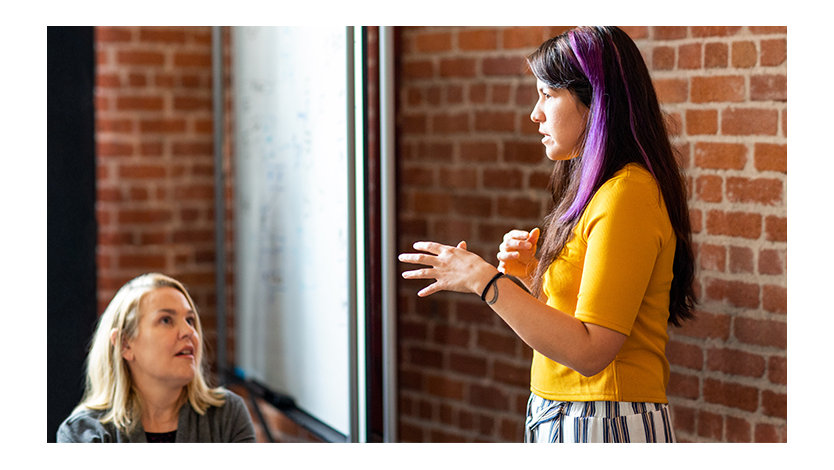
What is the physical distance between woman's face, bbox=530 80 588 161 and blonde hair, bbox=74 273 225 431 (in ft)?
2.71

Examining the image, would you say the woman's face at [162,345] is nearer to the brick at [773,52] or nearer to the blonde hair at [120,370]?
the blonde hair at [120,370]

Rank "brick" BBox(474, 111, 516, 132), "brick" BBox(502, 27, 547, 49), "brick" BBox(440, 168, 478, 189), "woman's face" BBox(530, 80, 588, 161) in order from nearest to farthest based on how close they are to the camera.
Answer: "woman's face" BBox(530, 80, 588, 161), "brick" BBox(502, 27, 547, 49), "brick" BBox(474, 111, 516, 132), "brick" BBox(440, 168, 478, 189)

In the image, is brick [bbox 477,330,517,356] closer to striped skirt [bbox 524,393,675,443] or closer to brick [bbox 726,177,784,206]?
brick [bbox 726,177,784,206]

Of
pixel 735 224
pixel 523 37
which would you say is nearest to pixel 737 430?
pixel 735 224

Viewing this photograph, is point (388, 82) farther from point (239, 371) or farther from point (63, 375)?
point (239, 371)

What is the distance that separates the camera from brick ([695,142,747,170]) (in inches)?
72.2

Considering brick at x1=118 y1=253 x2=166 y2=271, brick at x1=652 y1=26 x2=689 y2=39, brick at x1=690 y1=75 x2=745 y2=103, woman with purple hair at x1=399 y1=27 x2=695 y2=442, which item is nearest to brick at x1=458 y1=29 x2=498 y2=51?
brick at x1=652 y1=26 x2=689 y2=39

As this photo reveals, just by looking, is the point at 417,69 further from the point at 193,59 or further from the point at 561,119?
the point at 561,119

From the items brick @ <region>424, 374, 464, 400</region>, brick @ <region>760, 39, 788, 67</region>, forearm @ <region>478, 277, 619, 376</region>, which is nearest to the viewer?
forearm @ <region>478, 277, 619, 376</region>

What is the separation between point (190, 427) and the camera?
1650 mm

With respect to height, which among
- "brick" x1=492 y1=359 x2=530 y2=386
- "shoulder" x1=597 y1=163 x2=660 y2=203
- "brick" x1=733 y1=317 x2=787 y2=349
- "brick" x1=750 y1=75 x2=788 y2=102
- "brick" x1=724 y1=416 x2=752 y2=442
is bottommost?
"brick" x1=724 y1=416 x2=752 y2=442

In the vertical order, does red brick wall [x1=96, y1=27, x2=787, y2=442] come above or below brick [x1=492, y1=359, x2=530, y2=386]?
above
